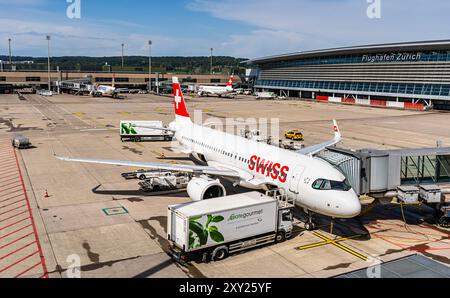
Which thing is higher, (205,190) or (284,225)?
(205,190)

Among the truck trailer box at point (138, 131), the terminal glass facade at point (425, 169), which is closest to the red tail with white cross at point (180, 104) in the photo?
the truck trailer box at point (138, 131)

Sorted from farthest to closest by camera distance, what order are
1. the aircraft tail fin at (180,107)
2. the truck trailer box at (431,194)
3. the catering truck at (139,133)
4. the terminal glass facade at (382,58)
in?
the terminal glass facade at (382,58)
the catering truck at (139,133)
the aircraft tail fin at (180,107)
the truck trailer box at (431,194)

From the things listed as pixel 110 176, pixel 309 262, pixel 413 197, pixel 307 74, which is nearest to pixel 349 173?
pixel 413 197

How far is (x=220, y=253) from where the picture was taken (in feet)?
74.2

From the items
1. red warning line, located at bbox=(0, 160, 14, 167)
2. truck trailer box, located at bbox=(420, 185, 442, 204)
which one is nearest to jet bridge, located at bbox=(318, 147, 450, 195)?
truck trailer box, located at bbox=(420, 185, 442, 204)

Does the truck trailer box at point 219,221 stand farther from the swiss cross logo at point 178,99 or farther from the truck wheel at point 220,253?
the swiss cross logo at point 178,99

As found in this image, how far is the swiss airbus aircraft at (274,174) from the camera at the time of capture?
2484cm

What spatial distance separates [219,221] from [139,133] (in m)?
43.1

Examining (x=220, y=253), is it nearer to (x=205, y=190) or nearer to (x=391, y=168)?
(x=205, y=190)

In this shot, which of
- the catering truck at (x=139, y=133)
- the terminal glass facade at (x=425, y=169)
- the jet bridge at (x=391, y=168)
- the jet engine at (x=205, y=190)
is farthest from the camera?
the catering truck at (x=139, y=133)

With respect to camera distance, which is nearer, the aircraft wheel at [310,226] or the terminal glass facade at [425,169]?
the aircraft wheel at [310,226]

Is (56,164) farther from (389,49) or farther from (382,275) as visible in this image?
(389,49)

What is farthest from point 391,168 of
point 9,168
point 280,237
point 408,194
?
point 9,168
